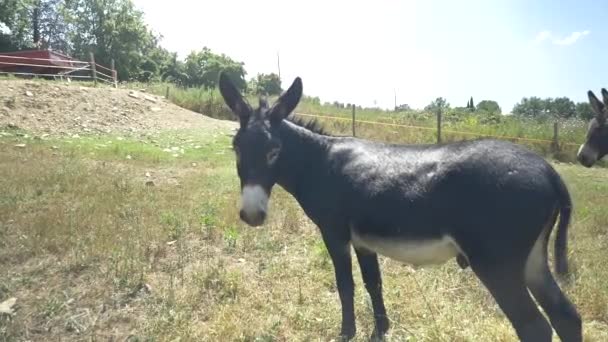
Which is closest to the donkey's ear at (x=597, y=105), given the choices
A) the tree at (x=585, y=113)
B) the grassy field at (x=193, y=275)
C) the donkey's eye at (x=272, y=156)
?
the grassy field at (x=193, y=275)

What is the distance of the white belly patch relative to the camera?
3.13 meters

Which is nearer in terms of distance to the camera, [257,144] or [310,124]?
[257,144]

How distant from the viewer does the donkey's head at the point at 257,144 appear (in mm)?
3684

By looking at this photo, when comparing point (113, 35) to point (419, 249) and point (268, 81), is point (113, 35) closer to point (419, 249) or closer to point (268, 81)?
point (268, 81)

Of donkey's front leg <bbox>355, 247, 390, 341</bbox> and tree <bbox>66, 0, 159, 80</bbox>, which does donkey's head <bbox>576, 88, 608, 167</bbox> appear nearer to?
donkey's front leg <bbox>355, 247, 390, 341</bbox>

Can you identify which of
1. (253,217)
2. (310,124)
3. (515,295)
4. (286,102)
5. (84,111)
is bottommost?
(515,295)

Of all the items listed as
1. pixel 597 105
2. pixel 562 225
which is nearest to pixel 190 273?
pixel 562 225

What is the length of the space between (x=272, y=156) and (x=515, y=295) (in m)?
2.16

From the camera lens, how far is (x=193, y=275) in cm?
508

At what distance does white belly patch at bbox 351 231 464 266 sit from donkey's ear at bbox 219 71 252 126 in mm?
1570

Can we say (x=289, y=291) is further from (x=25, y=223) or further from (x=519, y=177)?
(x=25, y=223)

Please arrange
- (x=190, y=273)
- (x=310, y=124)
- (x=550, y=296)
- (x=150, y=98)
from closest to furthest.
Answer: (x=550, y=296) < (x=310, y=124) < (x=190, y=273) < (x=150, y=98)

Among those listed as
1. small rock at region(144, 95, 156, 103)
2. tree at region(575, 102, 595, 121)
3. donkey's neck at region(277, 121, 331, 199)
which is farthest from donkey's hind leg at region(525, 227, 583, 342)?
tree at region(575, 102, 595, 121)

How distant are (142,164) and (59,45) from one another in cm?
6409
